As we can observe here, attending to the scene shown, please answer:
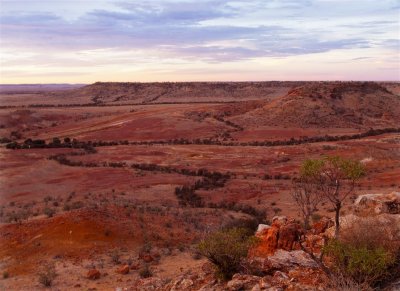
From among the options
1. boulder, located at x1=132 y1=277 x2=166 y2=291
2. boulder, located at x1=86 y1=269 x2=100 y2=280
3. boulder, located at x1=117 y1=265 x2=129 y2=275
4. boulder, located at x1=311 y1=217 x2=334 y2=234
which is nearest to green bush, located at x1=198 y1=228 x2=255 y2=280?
boulder, located at x1=132 y1=277 x2=166 y2=291

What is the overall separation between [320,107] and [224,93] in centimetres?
5761

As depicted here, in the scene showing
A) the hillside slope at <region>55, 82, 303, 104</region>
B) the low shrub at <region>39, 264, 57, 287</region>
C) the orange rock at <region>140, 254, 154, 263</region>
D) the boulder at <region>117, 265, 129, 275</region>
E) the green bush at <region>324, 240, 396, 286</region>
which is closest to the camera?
the green bush at <region>324, 240, 396, 286</region>

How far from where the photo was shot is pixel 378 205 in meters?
11.4

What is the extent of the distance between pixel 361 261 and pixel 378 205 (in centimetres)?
392

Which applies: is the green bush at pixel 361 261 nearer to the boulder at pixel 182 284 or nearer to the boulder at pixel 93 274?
the boulder at pixel 182 284

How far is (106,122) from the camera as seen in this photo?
58.2 metres

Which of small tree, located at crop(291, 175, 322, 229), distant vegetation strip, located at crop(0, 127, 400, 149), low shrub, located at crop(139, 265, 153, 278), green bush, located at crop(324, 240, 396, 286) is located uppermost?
→ small tree, located at crop(291, 175, 322, 229)

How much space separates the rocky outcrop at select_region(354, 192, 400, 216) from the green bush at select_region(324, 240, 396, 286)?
Answer: 2.83 meters

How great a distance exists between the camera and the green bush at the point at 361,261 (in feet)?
25.0

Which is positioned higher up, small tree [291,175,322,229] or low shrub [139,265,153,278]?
small tree [291,175,322,229]

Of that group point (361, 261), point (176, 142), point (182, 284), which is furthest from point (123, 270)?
point (176, 142)

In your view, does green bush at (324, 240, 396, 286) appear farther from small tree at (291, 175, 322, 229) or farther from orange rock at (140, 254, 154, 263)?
orange rock at (140, 254, 154, 263)

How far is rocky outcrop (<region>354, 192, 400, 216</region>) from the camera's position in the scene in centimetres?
1114

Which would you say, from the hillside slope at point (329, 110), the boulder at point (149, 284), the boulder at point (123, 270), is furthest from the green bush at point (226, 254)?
the hillside slope at point (329, 110)
